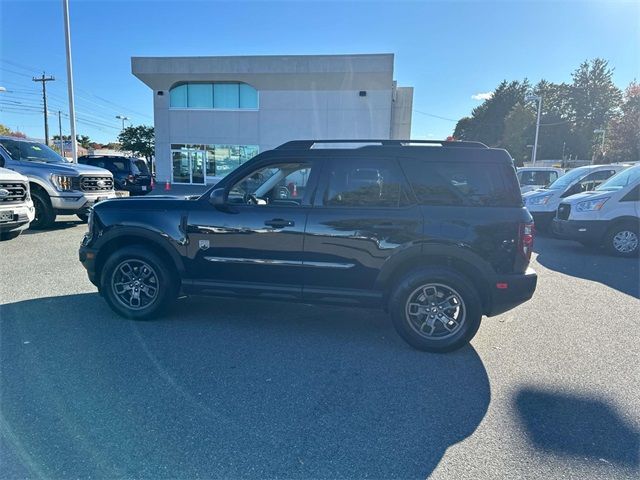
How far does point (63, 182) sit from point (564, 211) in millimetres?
11714

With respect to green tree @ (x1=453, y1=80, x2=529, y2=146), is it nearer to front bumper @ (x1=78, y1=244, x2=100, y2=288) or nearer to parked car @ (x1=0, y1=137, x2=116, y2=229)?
parked car @ (x1=0, y1=137, x2=116, y2=229)

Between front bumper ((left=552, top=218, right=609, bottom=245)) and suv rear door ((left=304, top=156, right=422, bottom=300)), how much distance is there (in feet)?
21.3

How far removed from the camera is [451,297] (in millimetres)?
3875

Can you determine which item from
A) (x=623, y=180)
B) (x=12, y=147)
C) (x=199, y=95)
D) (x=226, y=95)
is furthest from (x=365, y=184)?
(x=199, y=95)

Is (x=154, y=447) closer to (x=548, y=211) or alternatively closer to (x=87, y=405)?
(x=87, y=405)

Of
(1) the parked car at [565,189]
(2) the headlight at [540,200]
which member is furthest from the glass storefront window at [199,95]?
(1) the parked car at [565,189]

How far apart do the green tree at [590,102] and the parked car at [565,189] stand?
61.1 meters

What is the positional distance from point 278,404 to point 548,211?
10.1 meters

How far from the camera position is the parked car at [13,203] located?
753 centimetres

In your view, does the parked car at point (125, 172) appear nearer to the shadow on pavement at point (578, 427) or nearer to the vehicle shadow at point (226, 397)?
the vehicle shadow at point (226, 397)

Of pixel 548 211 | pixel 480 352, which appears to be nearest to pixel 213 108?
pixel 548 211

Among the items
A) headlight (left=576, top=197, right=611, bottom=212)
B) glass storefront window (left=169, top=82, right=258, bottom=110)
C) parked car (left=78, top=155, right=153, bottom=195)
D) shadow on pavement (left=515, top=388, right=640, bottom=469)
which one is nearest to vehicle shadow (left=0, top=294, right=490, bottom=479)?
shadow on pavement (left=515, top=388, right=640, bottom=469)

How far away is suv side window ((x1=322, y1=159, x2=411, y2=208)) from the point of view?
3.97 meters

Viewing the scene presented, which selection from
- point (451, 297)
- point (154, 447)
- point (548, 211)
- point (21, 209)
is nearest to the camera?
point (154, 447)
